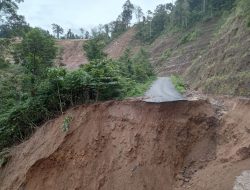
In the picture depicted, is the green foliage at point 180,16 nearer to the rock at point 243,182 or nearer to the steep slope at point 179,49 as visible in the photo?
the steep slope at point 179,49

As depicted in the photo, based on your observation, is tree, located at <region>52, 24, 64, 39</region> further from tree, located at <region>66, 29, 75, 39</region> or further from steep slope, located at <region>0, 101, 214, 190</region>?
steep slope, located at <region>0, 101, 214, 190</region>

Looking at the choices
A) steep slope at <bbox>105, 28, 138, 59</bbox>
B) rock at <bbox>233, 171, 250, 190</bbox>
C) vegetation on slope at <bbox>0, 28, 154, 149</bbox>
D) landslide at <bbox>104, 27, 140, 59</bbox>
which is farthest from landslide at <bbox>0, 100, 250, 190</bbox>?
steep slope at <bbox>105, 28, 138, 59</bbox>

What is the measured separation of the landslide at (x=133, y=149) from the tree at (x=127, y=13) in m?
87.8

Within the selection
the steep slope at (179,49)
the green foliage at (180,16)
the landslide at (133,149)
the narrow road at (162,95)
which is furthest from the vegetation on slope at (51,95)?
the green foliage at (180,16)

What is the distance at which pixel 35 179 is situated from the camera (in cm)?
1287

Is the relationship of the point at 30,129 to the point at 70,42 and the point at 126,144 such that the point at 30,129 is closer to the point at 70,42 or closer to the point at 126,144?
the point at 126,144

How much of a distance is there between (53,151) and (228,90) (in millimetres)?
13142

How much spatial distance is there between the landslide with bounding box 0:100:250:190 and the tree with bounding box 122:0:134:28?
87769mm

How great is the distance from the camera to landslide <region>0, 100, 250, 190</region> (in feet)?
41.4

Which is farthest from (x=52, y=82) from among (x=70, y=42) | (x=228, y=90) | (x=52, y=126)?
(x=70, y=42)

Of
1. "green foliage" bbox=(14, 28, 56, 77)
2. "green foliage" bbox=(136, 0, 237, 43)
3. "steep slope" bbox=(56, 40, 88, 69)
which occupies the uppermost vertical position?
"green foliage" bbox=(136, 0, 237, 43)

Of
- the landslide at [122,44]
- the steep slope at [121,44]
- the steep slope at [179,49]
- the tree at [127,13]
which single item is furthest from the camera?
the tree at [127,13]

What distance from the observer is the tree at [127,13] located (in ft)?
327

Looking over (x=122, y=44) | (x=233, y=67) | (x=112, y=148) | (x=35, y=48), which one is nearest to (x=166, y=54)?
(x=122, y=44)
